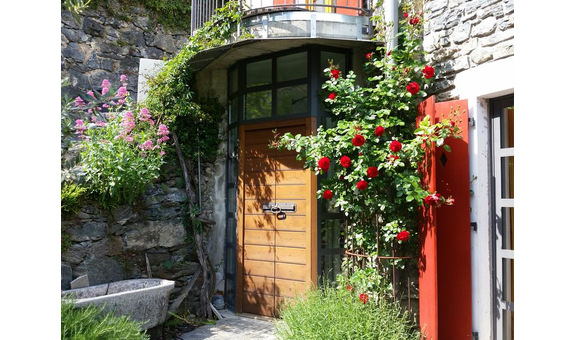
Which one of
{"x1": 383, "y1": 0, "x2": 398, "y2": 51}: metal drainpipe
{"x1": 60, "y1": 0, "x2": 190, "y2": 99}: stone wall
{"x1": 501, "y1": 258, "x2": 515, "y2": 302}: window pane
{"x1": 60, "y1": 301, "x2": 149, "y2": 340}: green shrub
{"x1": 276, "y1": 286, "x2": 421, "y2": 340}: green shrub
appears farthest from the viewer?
{"x1": 60, "y1": 0, "x2": 190, "y2": 99}: stone wall

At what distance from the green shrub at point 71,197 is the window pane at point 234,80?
2.25m

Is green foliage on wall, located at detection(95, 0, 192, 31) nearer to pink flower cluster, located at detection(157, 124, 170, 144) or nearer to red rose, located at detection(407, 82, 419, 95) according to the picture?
pink flower cluster, located at detection(157, 124, 170, 144)

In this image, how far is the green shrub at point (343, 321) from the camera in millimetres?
3535

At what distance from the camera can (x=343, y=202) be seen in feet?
14.5

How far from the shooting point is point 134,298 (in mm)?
4609

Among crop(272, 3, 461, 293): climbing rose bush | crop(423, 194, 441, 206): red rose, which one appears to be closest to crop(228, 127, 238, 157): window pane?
crop(272, 3, 461, 293): climbing rose bush

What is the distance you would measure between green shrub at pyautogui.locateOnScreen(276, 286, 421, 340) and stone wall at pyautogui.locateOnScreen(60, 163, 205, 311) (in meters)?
2.24

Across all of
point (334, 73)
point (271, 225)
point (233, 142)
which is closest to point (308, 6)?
point (334, 73)

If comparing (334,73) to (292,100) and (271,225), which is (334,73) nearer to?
(292,100)

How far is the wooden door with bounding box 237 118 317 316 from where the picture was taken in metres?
5.41

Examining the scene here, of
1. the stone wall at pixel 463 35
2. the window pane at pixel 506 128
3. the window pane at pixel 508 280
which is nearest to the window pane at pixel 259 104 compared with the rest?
the stone wall at pixel 463 35

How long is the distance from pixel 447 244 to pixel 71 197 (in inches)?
144

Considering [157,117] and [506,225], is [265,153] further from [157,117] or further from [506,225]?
[506,225]
